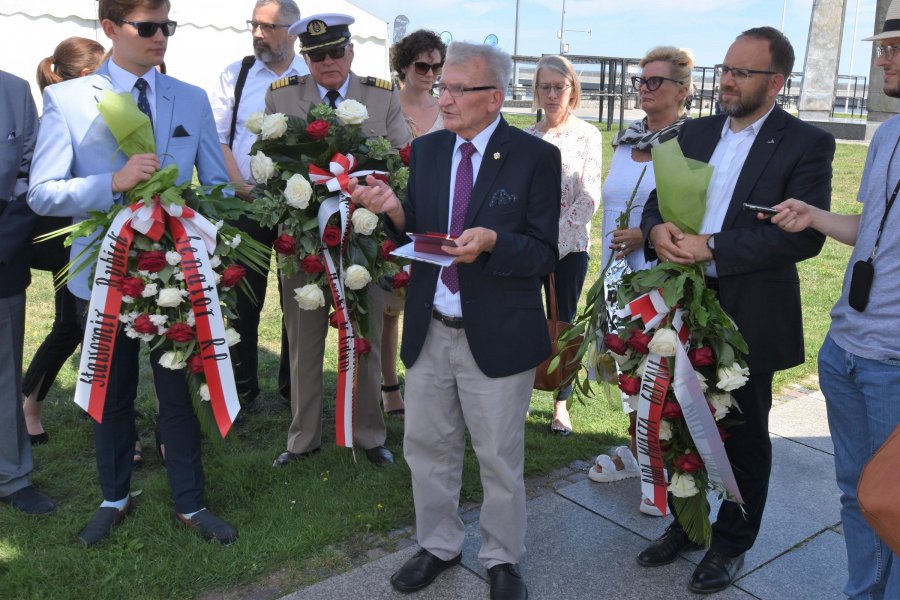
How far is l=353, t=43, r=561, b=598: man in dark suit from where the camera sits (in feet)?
10.2

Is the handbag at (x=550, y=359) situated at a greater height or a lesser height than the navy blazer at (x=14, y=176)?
lesser

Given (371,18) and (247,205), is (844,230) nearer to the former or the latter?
(247,205)

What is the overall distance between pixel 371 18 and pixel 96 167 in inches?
Result: 672

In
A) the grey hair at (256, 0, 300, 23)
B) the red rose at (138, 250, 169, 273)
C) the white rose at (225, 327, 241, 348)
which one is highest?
the grey hair at (256, 0, 300, 23)

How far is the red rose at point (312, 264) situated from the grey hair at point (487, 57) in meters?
1.16

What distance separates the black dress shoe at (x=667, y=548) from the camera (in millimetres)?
3551

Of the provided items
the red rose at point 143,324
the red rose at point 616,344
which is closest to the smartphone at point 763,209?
the red rose at point 616,344

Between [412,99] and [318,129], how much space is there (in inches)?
77.8

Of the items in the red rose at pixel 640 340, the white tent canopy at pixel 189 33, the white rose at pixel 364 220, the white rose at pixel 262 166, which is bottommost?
the red rose at pixel 640 340

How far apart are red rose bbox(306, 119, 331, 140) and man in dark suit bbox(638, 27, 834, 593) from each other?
1.51 metres

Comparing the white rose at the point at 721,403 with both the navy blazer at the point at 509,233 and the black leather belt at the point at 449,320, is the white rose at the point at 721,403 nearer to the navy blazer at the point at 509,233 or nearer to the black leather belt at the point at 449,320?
the navy blazer at the point at 509,233

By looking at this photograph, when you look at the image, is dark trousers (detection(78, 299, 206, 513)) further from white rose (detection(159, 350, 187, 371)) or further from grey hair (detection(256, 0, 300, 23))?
grey hair (detection(256, 0, 300, 23))

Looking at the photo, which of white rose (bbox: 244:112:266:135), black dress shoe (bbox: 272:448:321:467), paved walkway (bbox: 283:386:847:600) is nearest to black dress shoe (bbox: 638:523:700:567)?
paved walkway (bbox: 283:386:847:600)

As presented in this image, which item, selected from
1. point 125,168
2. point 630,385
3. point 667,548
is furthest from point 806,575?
point 125,168
